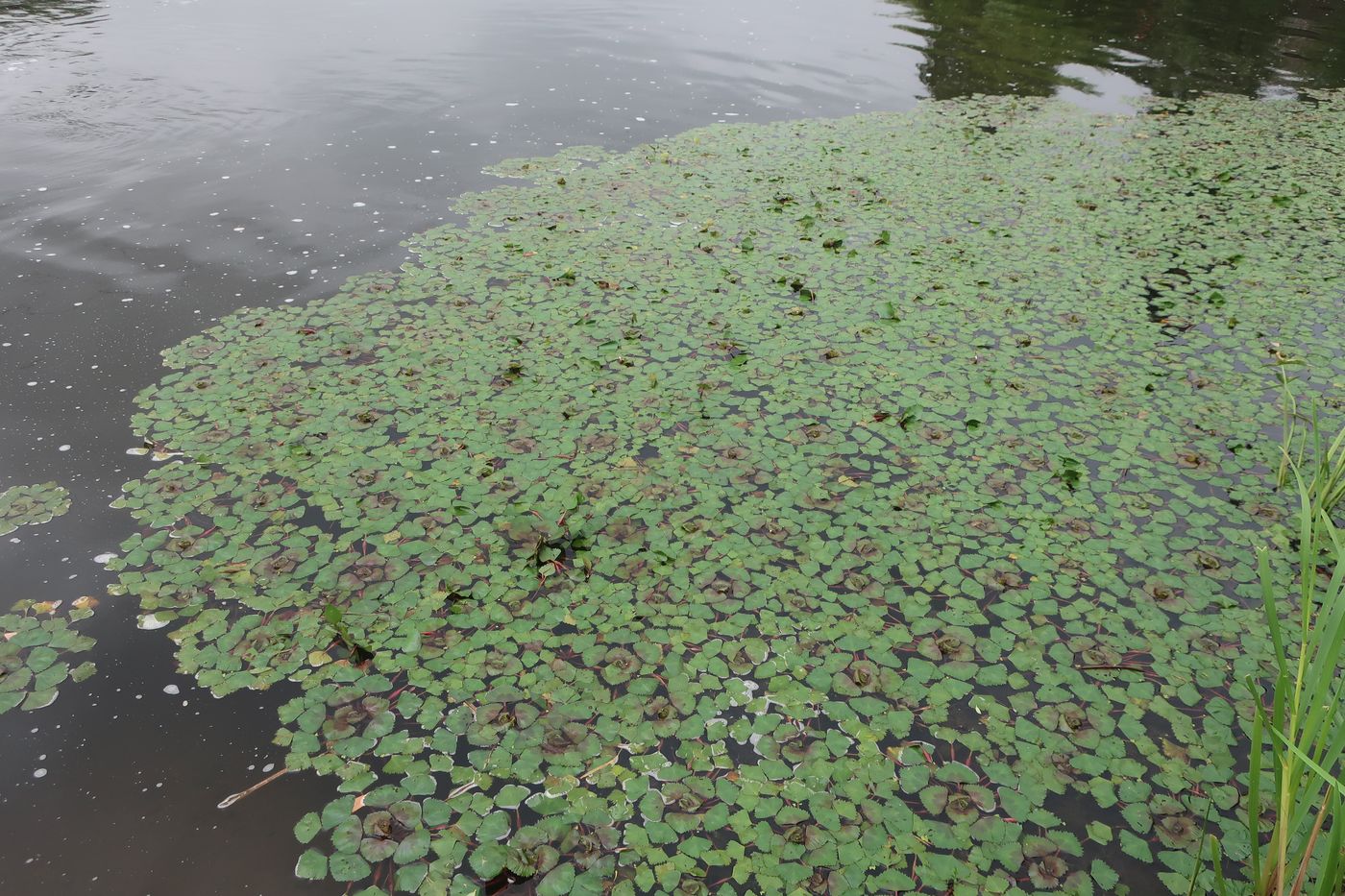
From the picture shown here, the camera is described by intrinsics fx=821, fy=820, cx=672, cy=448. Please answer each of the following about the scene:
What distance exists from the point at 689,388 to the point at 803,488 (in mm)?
944

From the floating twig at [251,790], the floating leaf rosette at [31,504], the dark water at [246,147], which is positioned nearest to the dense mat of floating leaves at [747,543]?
the floating twig at [251,790]

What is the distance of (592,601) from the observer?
3055 mm

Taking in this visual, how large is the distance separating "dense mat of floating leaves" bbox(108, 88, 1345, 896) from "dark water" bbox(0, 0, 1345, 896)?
0.83ft

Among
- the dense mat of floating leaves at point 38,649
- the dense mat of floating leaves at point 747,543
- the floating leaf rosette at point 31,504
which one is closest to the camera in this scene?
the dense mat of floating leaves at point 747,543

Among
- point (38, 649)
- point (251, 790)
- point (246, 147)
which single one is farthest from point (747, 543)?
point (246, 147)

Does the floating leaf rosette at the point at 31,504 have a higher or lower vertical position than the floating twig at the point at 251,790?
higher

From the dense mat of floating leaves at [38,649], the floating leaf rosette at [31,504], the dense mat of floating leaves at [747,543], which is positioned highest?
the dense mat of floating leaves at [747,543]

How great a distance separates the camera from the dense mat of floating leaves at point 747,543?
7.81ft

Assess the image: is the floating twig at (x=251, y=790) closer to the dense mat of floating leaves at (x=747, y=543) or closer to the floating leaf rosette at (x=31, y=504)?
the dense mat of floating leaves at (x=747, y=543)

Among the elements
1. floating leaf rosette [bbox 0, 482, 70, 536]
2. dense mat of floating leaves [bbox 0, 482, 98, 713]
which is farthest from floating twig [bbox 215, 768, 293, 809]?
floating leaf rosette [bbox 0, 482, 70, 536]

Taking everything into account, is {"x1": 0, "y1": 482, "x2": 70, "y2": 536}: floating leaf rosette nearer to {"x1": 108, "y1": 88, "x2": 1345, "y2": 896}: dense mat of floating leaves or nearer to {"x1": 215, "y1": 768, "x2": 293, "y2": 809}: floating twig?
{"x1": 108, "y1": 88, "x2": 1345, "y2": 896}: dense mat of floating leaves

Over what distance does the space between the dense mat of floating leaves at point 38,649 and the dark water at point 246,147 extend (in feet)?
0.18

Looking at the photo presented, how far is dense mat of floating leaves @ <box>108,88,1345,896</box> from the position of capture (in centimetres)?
238

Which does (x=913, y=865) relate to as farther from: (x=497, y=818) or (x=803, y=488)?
(x=803, y=488)
